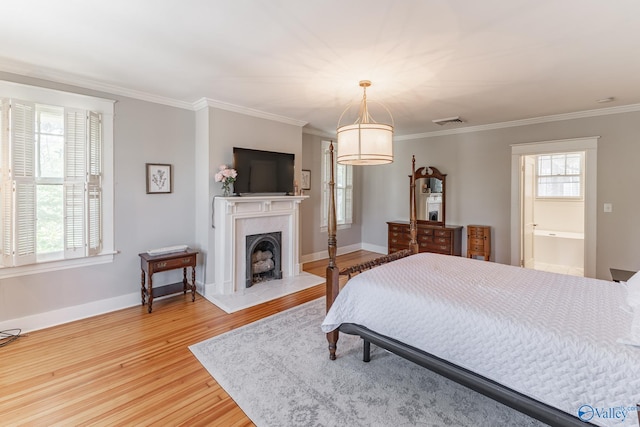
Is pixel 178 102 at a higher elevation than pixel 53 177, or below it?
higher

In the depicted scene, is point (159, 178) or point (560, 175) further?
point (560, 175)

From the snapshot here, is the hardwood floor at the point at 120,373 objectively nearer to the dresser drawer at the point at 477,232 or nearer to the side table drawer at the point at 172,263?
the side table drawer at the point at 172,263

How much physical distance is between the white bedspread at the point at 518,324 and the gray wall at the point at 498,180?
8.26 feet

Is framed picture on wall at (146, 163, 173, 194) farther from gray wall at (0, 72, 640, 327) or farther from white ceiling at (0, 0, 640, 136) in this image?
white ceiling at (0, 0, 640, 136)

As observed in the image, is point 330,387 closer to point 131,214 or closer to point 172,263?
point 172,263

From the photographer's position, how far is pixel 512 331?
1603 mm

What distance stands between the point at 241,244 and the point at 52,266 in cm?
197

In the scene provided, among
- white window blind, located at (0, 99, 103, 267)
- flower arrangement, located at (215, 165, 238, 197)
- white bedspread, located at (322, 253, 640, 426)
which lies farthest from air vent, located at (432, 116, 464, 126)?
white window blind, located at (0, 99, 103, 267)

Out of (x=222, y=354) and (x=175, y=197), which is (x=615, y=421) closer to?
(x=222, y=354)

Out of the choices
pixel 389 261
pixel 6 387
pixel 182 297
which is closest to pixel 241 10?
pixel 389 261

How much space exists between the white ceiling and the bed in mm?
1571
